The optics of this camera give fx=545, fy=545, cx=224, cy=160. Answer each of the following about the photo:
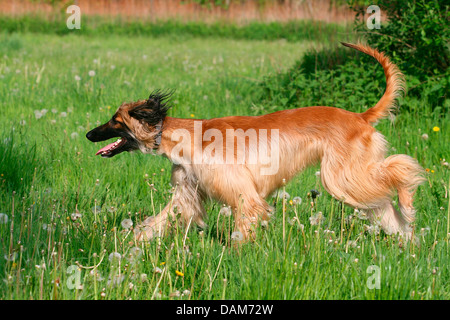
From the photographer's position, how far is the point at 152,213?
408 centimetres

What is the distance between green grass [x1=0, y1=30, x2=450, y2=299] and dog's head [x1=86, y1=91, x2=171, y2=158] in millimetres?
407

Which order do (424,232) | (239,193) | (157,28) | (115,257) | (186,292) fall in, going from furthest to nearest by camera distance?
(157,28)
(239,193)
(424,232)
(115,257)
(186,292)

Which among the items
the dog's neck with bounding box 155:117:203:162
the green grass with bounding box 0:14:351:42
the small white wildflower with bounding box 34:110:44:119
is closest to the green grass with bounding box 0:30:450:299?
the small white wildflower with bounding box 34:110:44:119

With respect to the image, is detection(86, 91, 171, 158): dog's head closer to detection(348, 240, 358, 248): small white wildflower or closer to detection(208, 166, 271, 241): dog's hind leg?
detection(208, 166, 271, 241): dog's hind leg

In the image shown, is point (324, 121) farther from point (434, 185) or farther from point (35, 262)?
point (35, 262)

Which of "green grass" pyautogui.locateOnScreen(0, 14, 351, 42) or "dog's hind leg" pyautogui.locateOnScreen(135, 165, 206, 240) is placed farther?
"green grass" pyautogui.locateOnScreen(0, 14, 351, 42)

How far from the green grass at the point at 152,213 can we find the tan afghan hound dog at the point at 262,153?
0.59 ft

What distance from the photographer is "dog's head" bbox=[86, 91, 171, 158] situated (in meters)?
3.70

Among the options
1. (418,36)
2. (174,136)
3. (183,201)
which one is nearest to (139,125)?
(174,136)

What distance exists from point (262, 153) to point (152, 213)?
38.6 inches

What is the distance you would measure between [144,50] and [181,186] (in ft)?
34.4

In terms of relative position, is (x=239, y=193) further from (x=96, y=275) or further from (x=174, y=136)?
(x=96, y=275)

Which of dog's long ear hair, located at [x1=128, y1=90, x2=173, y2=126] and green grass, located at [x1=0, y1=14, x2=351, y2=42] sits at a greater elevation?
green grass, located at [x1=0, y1=14, x2=351, y2=42]

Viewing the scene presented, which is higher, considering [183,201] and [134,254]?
[183,201]
